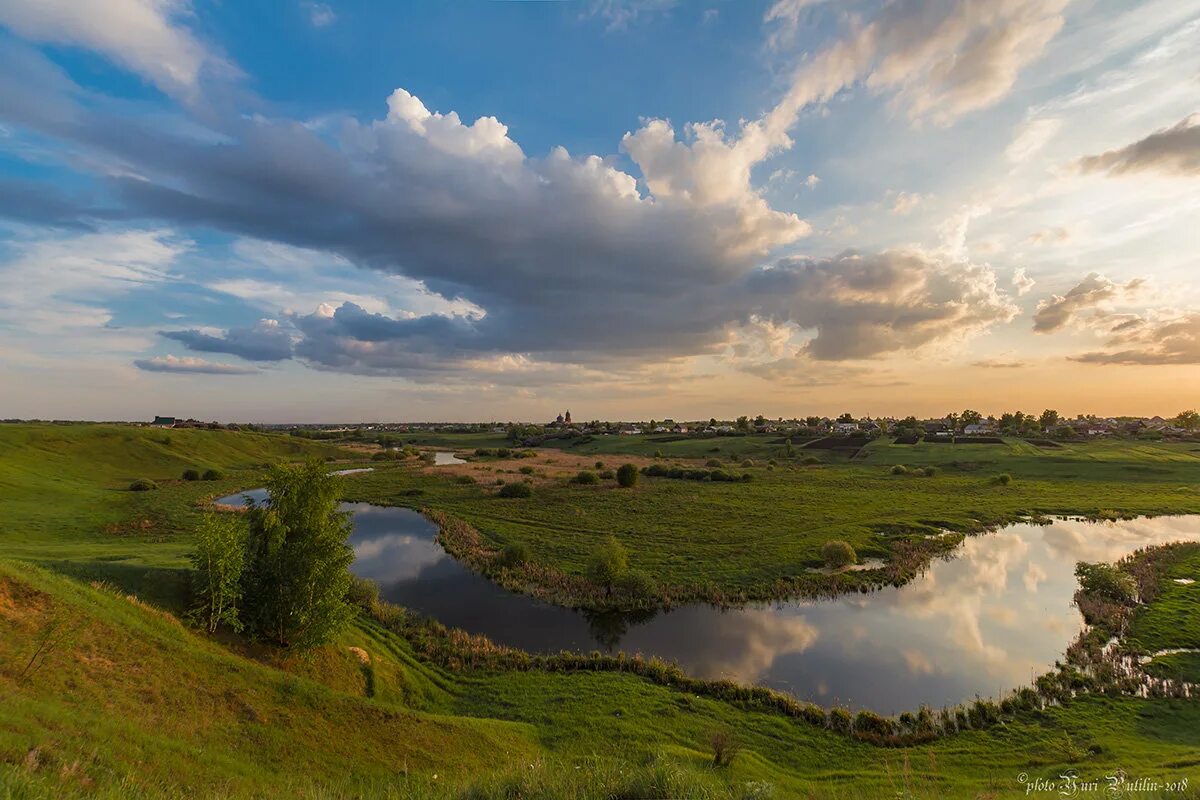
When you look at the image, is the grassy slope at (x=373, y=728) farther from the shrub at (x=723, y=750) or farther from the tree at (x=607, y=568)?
A: the tree at (x=607, y=568)

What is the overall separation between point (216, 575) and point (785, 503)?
7350 centimetres

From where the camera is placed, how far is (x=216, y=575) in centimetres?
2222

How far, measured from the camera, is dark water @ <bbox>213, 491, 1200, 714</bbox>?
93.3 feet

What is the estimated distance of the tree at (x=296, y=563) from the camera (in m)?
23.1

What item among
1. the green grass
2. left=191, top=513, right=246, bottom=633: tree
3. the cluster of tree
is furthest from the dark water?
left=191, top=513, right=246, bottom=633: tree

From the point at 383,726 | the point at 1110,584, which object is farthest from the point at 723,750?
the point at 1110,584

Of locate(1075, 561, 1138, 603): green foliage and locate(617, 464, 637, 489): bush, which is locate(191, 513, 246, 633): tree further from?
locate(617, 464, 637, 489): bush

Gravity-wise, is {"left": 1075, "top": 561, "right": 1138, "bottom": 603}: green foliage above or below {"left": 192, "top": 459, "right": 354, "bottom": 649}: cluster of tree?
below

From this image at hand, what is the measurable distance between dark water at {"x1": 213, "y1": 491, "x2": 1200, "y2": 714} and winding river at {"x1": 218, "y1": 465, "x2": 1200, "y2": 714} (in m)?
0.11

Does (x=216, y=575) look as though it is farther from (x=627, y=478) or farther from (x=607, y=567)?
(x=627, y=478)

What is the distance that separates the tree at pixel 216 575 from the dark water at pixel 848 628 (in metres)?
16.0

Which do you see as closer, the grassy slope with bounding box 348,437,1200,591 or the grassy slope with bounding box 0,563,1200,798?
the grassy slope with bounding box 0,563,1200,798

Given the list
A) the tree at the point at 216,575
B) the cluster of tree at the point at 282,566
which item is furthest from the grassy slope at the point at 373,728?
the cluster of tree at the point at 282,566

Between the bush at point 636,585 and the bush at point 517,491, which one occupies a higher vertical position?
the bush at point 517,491
